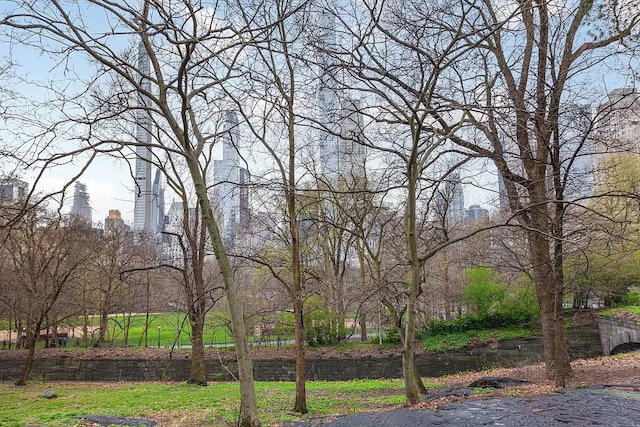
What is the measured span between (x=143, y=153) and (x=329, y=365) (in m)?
12.6

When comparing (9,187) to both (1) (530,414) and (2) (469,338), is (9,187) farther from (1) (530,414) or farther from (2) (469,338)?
(2) (469,338)

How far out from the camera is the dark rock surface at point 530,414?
475cm

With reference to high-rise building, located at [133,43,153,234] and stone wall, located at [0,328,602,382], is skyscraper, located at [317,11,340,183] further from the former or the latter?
stone wall, located at [0,328,602,382]

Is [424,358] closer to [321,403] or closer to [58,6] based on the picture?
[321,403]

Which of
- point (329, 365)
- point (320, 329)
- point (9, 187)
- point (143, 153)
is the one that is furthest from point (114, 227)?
point (9, 187)

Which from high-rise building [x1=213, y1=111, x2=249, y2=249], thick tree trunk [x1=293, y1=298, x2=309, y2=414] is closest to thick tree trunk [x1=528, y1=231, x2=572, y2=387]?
thick tree trunk [x1=293, y1=298, x2=309, y2=414]

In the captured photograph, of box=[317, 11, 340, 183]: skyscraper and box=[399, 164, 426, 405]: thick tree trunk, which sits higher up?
box=[317, 11, 340, 183]: skyscraper

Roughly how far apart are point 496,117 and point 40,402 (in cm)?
1182

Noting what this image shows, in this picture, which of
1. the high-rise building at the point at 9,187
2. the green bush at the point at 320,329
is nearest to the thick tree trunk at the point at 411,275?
the high-rise building at the point at 9,187

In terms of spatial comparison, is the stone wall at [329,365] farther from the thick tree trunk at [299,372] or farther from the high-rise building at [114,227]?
the thick tree trunk at [299,372]

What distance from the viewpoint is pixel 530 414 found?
5.04 meters

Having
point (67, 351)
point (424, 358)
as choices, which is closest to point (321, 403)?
point (424, 358)

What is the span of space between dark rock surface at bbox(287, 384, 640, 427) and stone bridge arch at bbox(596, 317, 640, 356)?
14.1m

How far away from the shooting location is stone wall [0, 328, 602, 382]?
19969 millimetres
